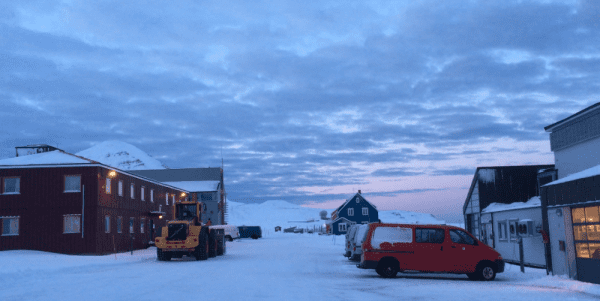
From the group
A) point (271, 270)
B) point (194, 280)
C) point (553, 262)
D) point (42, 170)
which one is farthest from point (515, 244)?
point (42, 170)

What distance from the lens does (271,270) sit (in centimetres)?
2122

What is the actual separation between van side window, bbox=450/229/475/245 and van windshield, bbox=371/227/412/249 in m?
1.43

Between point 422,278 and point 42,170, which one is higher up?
point 42,170

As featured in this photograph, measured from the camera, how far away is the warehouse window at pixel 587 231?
15172 millimetres

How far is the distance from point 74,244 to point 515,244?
25786mm

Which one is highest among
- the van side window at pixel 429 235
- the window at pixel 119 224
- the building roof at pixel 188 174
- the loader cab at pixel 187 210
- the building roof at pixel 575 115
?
the building roof at pixel 188 174

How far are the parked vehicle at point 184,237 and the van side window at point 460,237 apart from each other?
49.6ft

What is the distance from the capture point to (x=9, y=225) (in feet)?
112

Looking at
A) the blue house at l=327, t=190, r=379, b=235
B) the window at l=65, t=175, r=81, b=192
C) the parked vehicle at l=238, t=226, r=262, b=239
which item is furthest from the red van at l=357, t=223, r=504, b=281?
the blue house at l=327, t=190, r=379, b=235

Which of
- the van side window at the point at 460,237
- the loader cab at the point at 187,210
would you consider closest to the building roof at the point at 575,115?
the van side window at the point at 460,237

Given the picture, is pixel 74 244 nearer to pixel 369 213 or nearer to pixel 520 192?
pixel 520 192

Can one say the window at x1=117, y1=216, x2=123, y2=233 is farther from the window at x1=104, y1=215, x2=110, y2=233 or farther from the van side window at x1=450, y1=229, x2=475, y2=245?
the van side window at x1=450, y1=229, x2=475, y2=245

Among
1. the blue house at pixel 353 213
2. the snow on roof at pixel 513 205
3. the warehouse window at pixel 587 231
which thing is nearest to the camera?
the warehouse window at pixel 587 231

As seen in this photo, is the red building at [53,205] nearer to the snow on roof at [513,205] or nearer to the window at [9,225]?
the window at [9,225]
